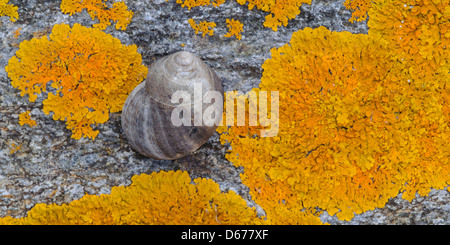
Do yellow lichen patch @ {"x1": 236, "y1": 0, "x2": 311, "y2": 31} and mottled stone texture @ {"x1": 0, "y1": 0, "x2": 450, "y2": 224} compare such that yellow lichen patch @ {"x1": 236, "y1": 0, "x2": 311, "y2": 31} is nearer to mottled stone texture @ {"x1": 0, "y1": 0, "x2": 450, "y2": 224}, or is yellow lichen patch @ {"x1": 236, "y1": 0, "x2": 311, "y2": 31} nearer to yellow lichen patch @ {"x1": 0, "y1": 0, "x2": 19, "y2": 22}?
mottled stone texture @ {"x1": 0, "y1": 0, "x2": 450, "y2": 224}

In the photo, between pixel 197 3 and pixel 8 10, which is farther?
pixel 197 3

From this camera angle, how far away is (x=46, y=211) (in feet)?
11.0

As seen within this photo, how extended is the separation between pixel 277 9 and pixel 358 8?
751mm

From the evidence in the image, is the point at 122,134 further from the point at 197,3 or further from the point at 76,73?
the point at 197,3

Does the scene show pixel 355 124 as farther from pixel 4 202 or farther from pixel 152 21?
pixel 4 202

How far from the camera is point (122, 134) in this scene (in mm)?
3479

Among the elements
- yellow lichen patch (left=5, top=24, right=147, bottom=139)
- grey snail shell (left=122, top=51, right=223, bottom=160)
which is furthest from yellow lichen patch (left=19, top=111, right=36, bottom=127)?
grey snail shell (left=122, top=51, right=223, bottom=160)

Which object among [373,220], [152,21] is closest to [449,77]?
[373,220]

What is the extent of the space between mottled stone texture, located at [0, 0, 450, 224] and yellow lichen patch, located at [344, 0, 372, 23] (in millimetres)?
55

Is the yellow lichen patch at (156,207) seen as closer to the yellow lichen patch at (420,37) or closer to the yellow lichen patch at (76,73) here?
the yellow lichen patch at (76,73)

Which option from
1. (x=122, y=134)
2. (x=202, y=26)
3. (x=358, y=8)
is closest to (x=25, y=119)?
(x=122, y=134)

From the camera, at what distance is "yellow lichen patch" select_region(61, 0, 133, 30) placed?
3.47 metres

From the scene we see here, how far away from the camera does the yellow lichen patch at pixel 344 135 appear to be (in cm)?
329

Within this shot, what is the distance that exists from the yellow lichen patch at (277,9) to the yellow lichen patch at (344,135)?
32cm
